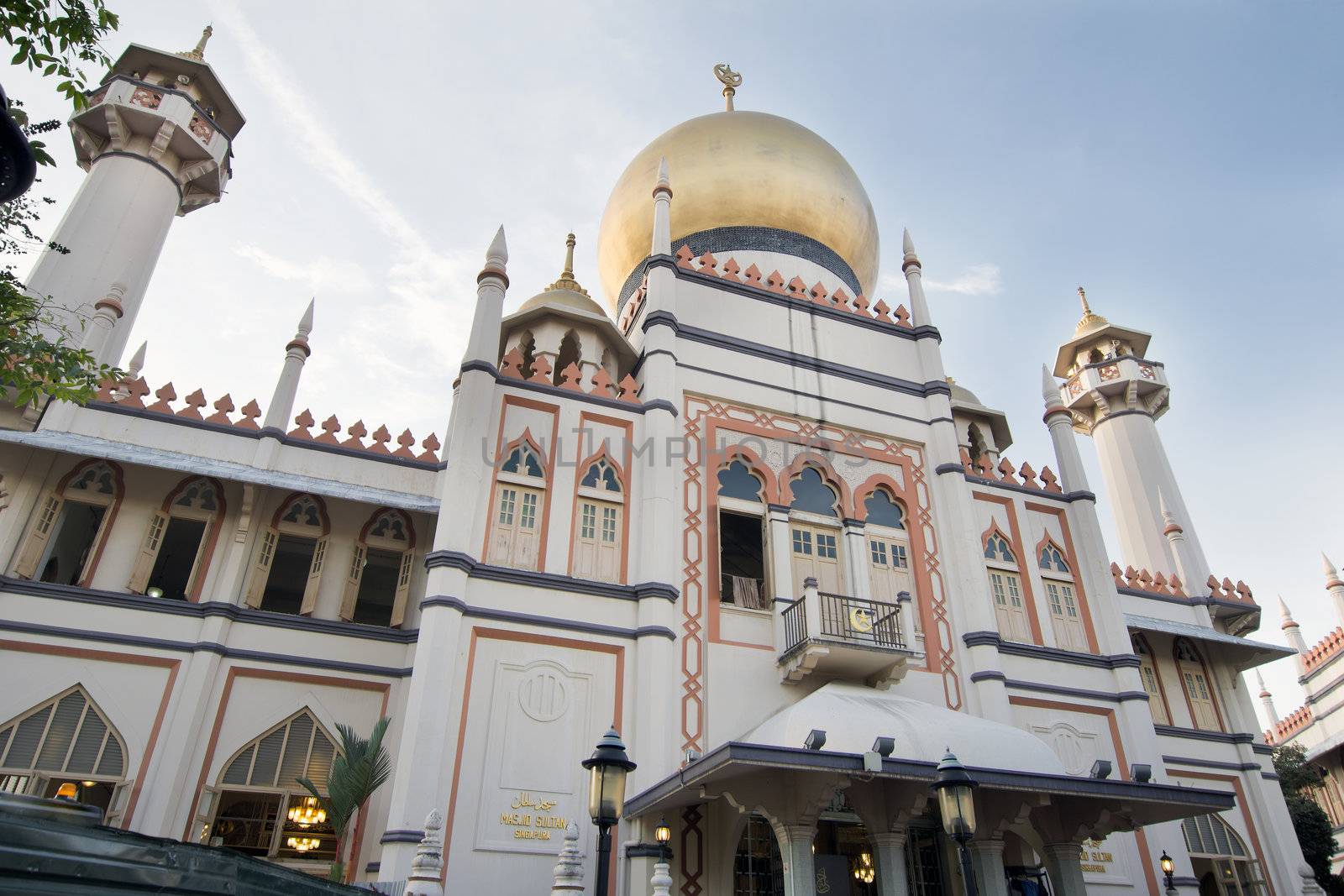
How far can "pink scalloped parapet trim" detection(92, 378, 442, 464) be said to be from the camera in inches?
493

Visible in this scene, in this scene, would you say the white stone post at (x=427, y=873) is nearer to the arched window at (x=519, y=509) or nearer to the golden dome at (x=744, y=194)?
the arched window at (x=519, y=509)

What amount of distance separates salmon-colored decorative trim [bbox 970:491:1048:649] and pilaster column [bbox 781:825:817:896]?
6.64 meters

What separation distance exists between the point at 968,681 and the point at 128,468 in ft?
39.8

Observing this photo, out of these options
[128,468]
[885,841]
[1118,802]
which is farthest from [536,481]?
[1118,802]

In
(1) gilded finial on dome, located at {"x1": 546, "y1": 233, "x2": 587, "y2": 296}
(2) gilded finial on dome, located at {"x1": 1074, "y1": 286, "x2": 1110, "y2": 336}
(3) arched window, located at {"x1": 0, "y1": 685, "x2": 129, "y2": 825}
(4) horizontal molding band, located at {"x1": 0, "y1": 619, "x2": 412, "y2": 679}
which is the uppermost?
(2) gilded finial on dome, located at {"x1": 1074, "y1": 286, "x2": 1110, "y2": 336}

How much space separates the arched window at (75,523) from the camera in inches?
452

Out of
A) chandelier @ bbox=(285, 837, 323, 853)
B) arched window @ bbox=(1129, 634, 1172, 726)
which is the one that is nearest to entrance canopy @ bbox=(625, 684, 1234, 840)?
chandelier @ bbox=(285, 837, 323, 853)

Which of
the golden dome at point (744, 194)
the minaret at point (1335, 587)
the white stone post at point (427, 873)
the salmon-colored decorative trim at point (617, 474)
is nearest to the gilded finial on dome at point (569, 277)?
the golden dome at point (744, 194)

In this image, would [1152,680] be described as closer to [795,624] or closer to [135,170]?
[795,624]

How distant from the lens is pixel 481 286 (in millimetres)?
13648

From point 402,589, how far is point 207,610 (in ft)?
8.04

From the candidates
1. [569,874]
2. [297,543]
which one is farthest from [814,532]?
[297,543]

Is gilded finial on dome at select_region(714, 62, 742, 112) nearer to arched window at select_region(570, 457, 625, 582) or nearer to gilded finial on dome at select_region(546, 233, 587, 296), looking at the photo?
gilded finial on dome at select_region(546, 233, 587, 296)

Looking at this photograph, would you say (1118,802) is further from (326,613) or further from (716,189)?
(716,189)
